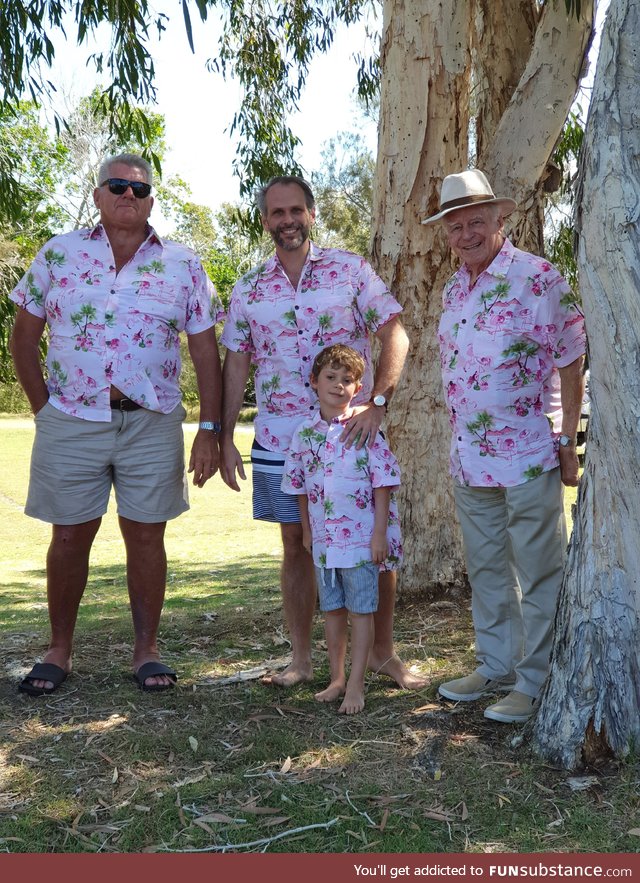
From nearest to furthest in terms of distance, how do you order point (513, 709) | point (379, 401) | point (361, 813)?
1. point (361, 813)
2. point (513, 709)
3. point (379, 401)

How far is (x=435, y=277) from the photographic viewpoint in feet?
18.1

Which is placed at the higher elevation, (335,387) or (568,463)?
(335,387)

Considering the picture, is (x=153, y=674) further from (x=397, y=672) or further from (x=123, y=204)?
(x=123, y=204)

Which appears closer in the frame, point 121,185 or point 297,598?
point 121,185

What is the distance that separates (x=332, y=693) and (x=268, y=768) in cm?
66

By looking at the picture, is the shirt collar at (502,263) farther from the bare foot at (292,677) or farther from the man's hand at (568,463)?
the bare foot at (292,677)

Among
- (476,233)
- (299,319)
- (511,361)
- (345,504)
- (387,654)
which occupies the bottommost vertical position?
(387,654)

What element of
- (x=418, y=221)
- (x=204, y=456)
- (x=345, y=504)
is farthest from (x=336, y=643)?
(x=418, y=221)

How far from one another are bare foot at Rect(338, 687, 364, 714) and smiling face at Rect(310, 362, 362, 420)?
43.0 inches

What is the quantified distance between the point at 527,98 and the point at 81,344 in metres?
2.79

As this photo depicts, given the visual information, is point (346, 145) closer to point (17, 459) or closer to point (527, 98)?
point (17, 459)

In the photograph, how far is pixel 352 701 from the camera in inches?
154

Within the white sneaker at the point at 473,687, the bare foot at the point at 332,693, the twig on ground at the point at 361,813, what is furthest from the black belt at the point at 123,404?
the twig on ground at the point at 361,813

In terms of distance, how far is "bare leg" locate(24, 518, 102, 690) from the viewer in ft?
14.3
